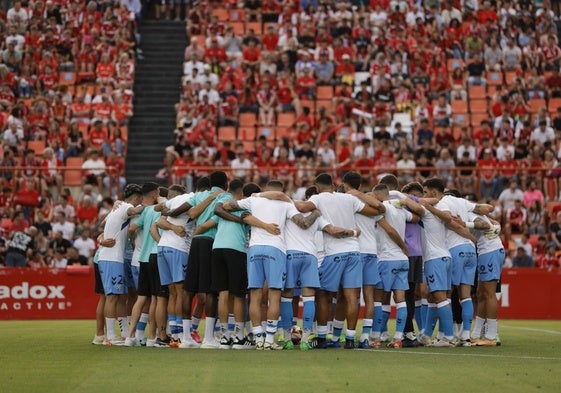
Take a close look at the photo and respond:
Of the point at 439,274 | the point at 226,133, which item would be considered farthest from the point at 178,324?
the point at 226,133

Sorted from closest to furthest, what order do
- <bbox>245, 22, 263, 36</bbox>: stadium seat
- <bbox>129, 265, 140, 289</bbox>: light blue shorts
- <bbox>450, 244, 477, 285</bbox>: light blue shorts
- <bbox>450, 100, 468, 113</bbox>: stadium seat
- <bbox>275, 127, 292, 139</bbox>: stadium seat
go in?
<bbox>450, 244, 477, 285</bbox>: light blue shorts → <bbox>129, 265, 140, 289</bbox>: light blue shorts → <bbox>275, 127, 292, 139</bbox>: stadium seat → <bbox>450, 100, 468, 113</bbox>: stadium seat → <bbox>245, 22, 263, 36</bbox>: stadium seat

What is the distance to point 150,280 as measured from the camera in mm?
19969

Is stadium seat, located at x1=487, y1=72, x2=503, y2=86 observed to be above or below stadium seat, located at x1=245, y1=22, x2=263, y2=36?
below

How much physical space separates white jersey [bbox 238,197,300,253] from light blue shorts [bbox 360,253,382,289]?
131cm

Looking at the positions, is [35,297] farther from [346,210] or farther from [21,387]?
[21,387]

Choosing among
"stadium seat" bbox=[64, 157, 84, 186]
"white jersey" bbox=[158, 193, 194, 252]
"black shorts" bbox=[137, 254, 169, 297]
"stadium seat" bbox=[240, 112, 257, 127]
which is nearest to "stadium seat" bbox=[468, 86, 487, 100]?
"stadium seat" bbox=[240, 112, 257, 127]

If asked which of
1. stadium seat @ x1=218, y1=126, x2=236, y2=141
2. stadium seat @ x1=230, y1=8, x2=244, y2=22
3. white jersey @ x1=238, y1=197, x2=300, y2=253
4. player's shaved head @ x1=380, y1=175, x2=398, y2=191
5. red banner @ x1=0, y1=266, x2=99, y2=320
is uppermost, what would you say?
stadium seat @ x1=230, y1=8, x2=244, y2=22

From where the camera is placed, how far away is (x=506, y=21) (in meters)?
41.5

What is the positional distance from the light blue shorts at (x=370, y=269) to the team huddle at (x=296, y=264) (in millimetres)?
16

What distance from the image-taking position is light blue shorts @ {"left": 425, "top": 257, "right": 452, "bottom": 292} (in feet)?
64.0

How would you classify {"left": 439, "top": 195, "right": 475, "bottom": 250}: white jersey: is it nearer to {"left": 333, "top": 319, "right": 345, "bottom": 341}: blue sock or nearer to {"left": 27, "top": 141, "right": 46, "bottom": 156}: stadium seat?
{"left": 333, "top": 319, "right": 345, "bottom": 341}: blue sock

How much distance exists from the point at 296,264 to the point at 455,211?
2871mm

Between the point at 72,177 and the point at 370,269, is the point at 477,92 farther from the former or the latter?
the point at 370,269

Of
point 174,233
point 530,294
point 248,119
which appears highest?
point 248,119
